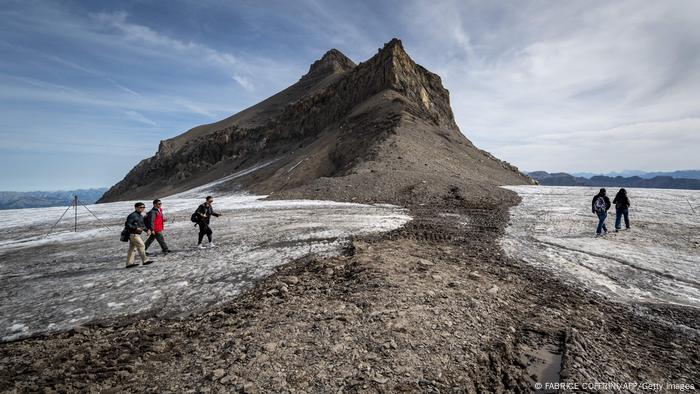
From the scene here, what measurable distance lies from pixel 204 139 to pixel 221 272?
3044 inches

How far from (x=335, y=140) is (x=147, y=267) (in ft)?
120

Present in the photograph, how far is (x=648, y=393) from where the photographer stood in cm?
457

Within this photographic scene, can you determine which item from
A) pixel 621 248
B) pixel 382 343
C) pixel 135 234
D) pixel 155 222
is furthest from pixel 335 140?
pixel 382 343

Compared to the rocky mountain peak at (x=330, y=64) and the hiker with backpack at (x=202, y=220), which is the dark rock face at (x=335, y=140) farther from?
the hiker with backpack at (x=202, y=220)

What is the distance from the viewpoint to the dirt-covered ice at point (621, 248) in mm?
8422

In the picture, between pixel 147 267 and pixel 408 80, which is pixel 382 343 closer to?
pixel 147 267

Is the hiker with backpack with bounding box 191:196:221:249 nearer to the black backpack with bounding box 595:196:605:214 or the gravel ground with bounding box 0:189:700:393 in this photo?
the gravel ground with bounding box 0:189:700:393

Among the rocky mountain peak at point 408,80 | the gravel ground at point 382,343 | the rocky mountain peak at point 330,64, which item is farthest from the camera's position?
the rocky mountain peak at point 330,64

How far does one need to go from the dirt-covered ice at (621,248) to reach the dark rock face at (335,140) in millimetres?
11003

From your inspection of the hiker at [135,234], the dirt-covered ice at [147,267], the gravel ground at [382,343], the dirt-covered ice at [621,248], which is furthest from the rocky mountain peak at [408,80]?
the gravel ground at [382,343]

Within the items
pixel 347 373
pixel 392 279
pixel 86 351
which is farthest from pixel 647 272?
pixel 86 351

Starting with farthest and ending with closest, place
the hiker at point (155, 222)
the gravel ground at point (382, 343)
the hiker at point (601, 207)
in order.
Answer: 1. the hiker at point (601, 207)
2. the hiker at point (155, 222)
3. the gravel ground at point (382, 343)

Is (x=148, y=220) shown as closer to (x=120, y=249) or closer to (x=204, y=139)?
(x=120, y=249)

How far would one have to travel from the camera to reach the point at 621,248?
11.8 metres
